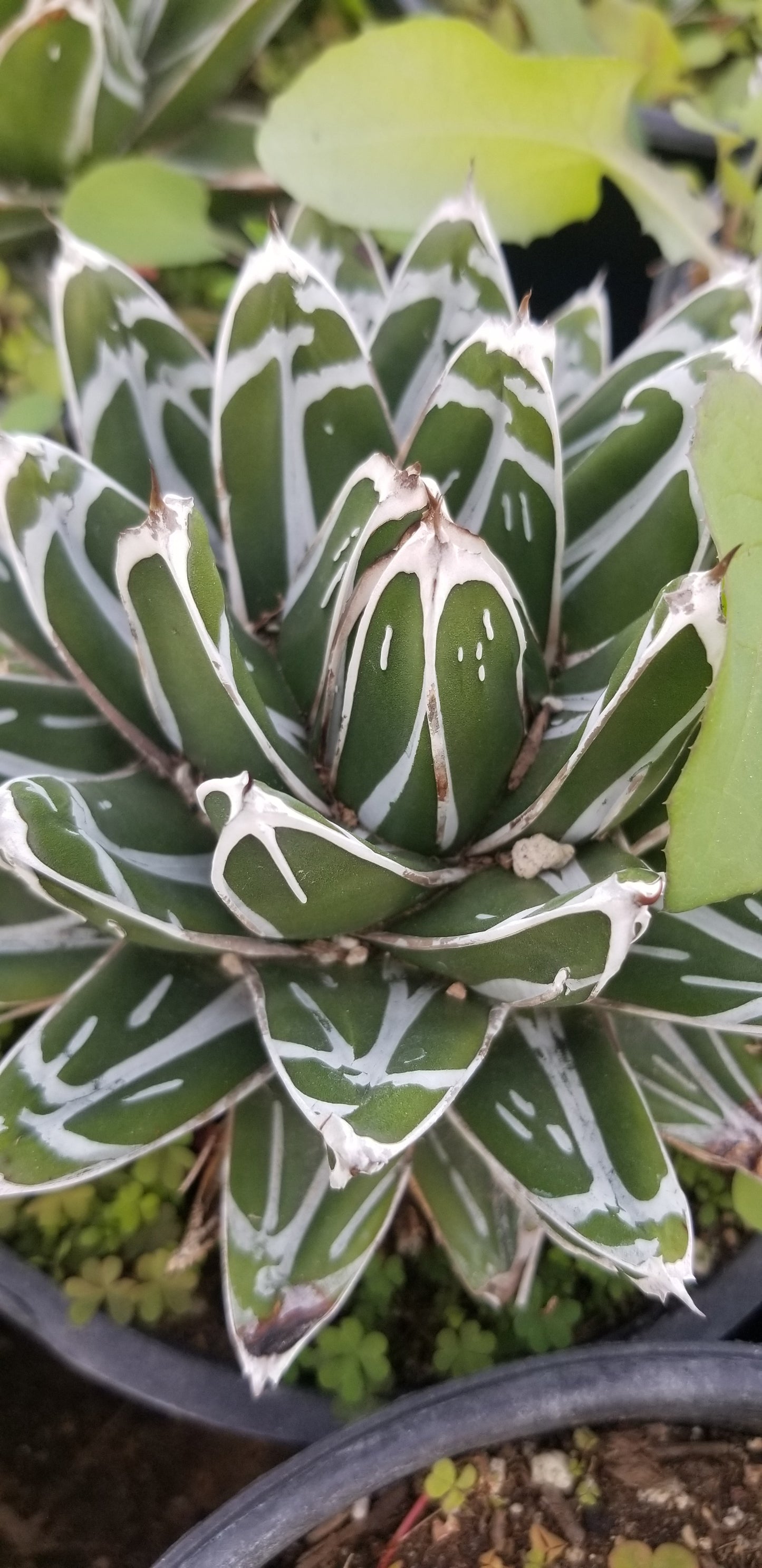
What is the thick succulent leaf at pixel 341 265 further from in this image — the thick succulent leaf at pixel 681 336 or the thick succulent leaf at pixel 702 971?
the thick succulent leaf at pixel 702 971

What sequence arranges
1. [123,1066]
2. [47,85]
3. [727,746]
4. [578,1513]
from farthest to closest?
[47,85] → [578,1513] → [123,1066] → [727,746]

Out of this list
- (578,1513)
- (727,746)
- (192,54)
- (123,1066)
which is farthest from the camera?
(192,54)

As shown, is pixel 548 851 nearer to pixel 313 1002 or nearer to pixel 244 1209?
pixel 313 1002

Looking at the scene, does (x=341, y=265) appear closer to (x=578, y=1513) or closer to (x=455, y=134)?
(x=455, y=134)

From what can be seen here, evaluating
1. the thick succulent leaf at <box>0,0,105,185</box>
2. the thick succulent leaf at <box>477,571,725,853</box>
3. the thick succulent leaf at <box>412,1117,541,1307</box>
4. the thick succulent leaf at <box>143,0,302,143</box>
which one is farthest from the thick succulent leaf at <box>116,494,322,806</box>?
the thick succulent leaf at <box>143,0,302,143</box>

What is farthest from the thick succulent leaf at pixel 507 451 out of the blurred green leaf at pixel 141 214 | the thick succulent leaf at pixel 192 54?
the thick succulent leaf at pixel 192 54

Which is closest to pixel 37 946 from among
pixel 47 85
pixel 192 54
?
pixel 47 85
